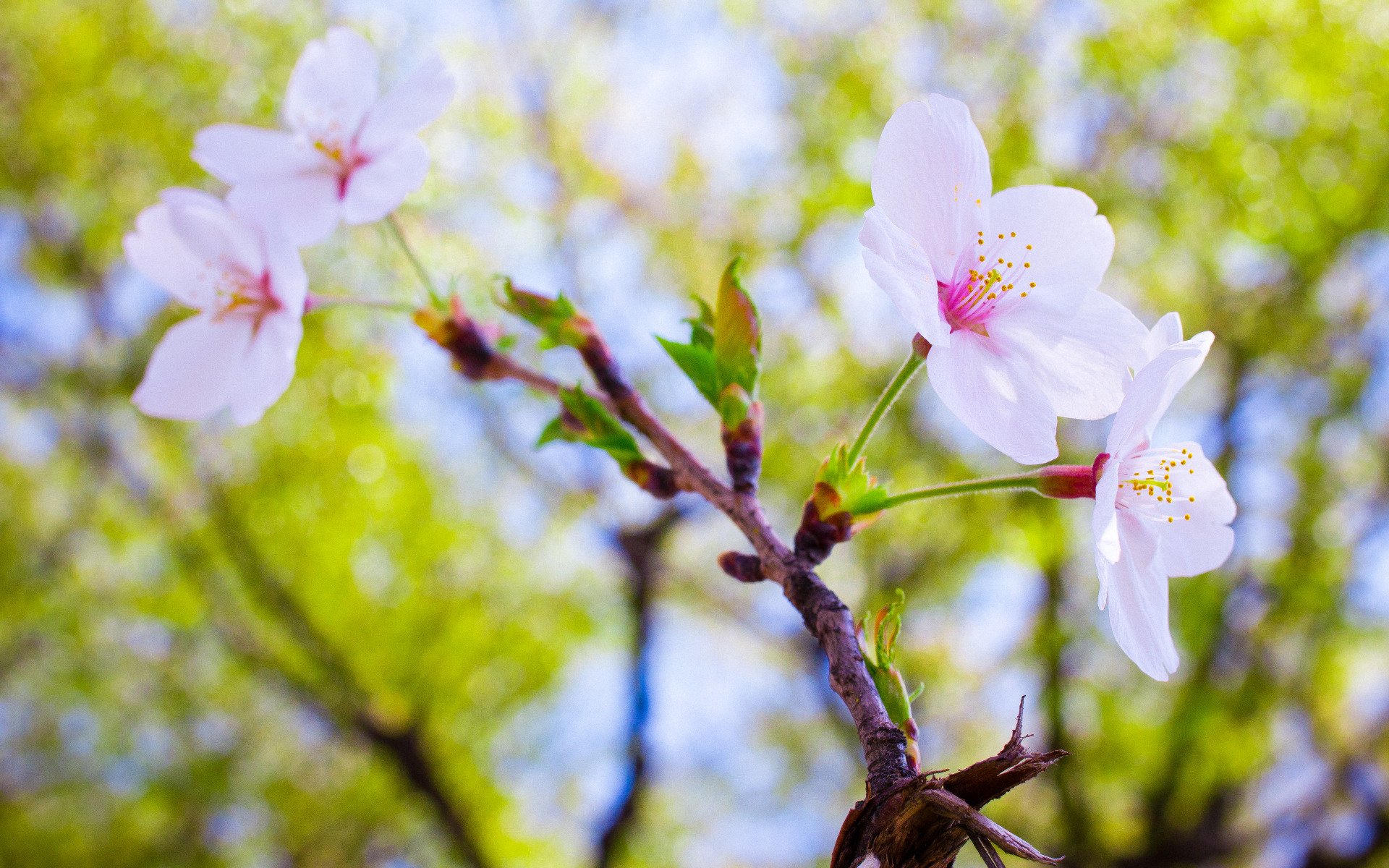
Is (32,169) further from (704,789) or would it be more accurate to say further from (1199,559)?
(704,789)

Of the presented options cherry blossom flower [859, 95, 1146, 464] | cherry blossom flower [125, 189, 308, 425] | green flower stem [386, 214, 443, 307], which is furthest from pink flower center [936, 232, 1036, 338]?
cherry blossom flower [125, 189, 308, 425]

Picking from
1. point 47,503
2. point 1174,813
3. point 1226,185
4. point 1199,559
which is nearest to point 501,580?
point 47,503

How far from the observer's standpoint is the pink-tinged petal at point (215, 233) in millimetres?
821

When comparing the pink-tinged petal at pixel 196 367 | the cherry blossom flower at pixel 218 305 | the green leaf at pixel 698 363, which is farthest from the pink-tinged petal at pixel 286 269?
the green leaf at pixel 698 363

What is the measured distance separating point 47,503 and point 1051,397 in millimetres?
7261

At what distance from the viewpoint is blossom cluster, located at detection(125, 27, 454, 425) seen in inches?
31.4

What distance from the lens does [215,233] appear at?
2.79 feet

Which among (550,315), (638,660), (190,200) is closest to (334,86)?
(190,200)

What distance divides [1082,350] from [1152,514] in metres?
0.18

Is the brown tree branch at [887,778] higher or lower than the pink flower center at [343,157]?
lower

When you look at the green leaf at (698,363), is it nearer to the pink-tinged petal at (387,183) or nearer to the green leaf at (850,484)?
the green leaf at (850,484)

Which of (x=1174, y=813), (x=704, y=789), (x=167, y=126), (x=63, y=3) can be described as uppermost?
(x=63, y=3)

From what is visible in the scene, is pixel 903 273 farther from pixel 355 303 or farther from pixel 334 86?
pixel 334 86

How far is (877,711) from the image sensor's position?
1.55 feet
